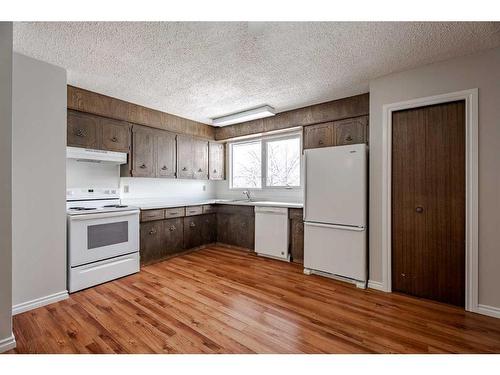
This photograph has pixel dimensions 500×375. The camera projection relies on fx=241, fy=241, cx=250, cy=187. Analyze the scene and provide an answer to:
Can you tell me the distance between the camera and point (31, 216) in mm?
2225

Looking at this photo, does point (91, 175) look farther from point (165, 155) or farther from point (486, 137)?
point (486, 137)

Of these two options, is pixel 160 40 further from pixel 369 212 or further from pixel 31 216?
pixel 369 212

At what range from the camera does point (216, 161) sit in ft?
15.9

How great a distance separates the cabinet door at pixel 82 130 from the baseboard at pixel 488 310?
431cm

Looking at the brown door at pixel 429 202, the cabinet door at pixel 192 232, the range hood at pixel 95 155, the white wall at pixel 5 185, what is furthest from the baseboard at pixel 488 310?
the range hood at pixel 95 155

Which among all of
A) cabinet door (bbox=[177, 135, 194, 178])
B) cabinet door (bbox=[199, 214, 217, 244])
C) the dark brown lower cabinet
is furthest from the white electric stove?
the dark brown lower cabinet

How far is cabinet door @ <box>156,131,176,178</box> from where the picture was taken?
3756 millimetres

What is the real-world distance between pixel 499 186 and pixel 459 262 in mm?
754

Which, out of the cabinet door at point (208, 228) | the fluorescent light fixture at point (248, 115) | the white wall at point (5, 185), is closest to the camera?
the white wall at point (5, 185)

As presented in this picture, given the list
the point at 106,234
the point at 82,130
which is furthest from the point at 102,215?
the point at 82,130

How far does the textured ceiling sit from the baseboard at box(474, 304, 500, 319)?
2.23 meters

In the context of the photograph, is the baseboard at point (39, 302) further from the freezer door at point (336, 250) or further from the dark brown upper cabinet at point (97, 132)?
the freezer door at point (336, 250)

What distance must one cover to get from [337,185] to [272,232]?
1306 mm

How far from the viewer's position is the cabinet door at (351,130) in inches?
122
